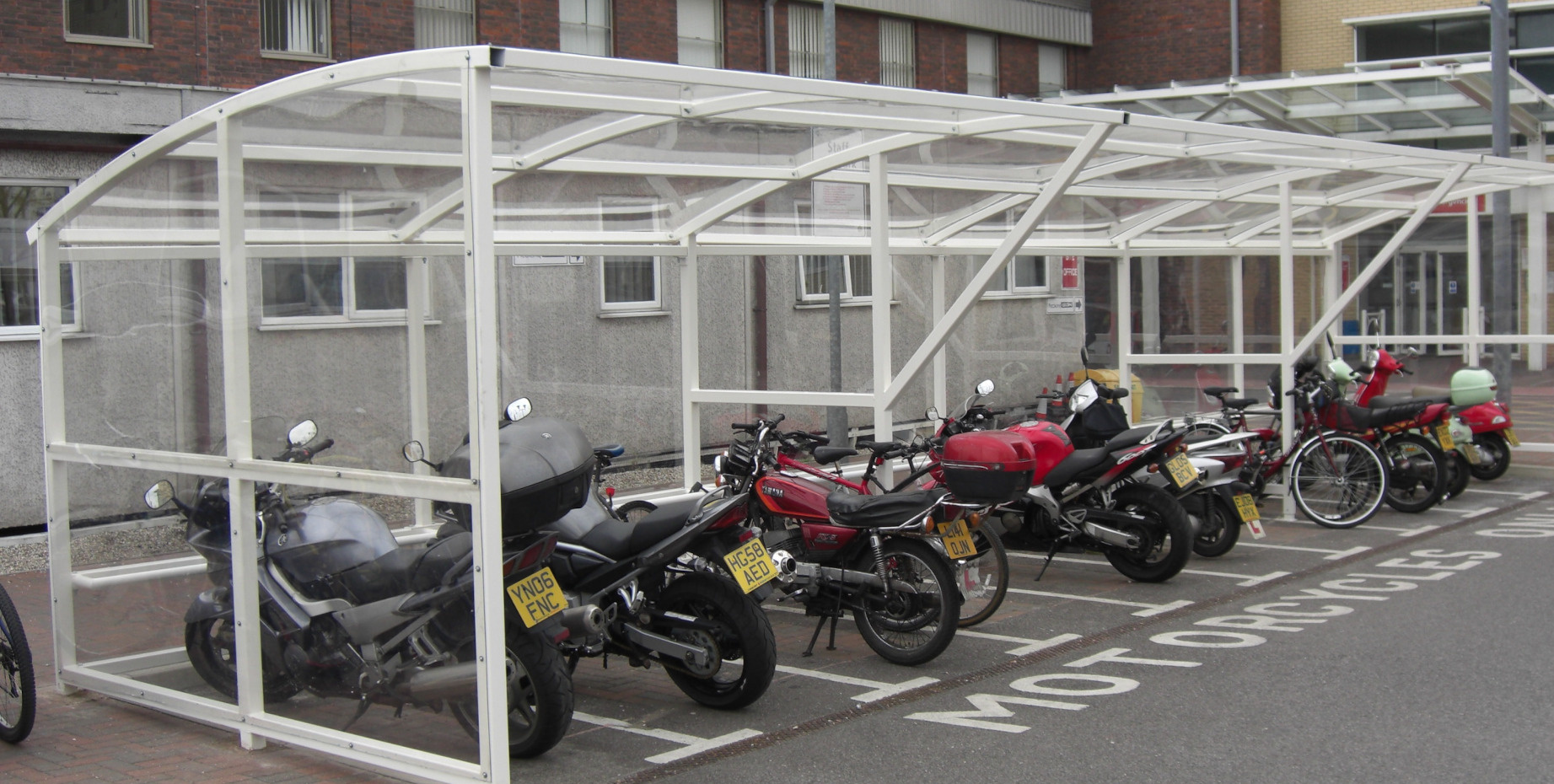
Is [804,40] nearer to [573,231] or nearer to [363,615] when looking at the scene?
[573,231]

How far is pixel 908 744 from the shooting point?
16.8ft

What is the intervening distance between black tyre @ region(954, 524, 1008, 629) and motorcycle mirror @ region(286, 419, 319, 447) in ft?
9.00

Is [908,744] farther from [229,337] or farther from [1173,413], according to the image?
[1173,413]

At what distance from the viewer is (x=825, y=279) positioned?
14.9m

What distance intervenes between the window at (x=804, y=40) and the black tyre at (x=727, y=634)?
14.1 m

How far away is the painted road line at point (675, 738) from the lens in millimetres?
5051

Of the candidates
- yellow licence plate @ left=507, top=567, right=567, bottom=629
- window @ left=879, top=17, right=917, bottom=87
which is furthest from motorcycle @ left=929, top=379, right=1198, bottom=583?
window @ left=879, top=17, right=917, bottom=87

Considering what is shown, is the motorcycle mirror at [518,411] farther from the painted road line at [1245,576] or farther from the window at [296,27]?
the window at [296,27]

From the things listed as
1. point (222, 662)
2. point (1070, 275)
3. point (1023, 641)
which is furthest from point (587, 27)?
point (222, 662)

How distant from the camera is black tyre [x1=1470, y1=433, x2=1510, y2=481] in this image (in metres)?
11.8

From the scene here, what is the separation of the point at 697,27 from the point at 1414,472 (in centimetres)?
1038

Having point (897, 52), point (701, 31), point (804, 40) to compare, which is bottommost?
point (701, 31)

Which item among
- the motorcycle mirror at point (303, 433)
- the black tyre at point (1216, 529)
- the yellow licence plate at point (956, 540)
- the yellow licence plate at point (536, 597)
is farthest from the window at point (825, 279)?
the yellow licence plate at point (536, 597)

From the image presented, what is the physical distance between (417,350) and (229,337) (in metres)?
0.74
